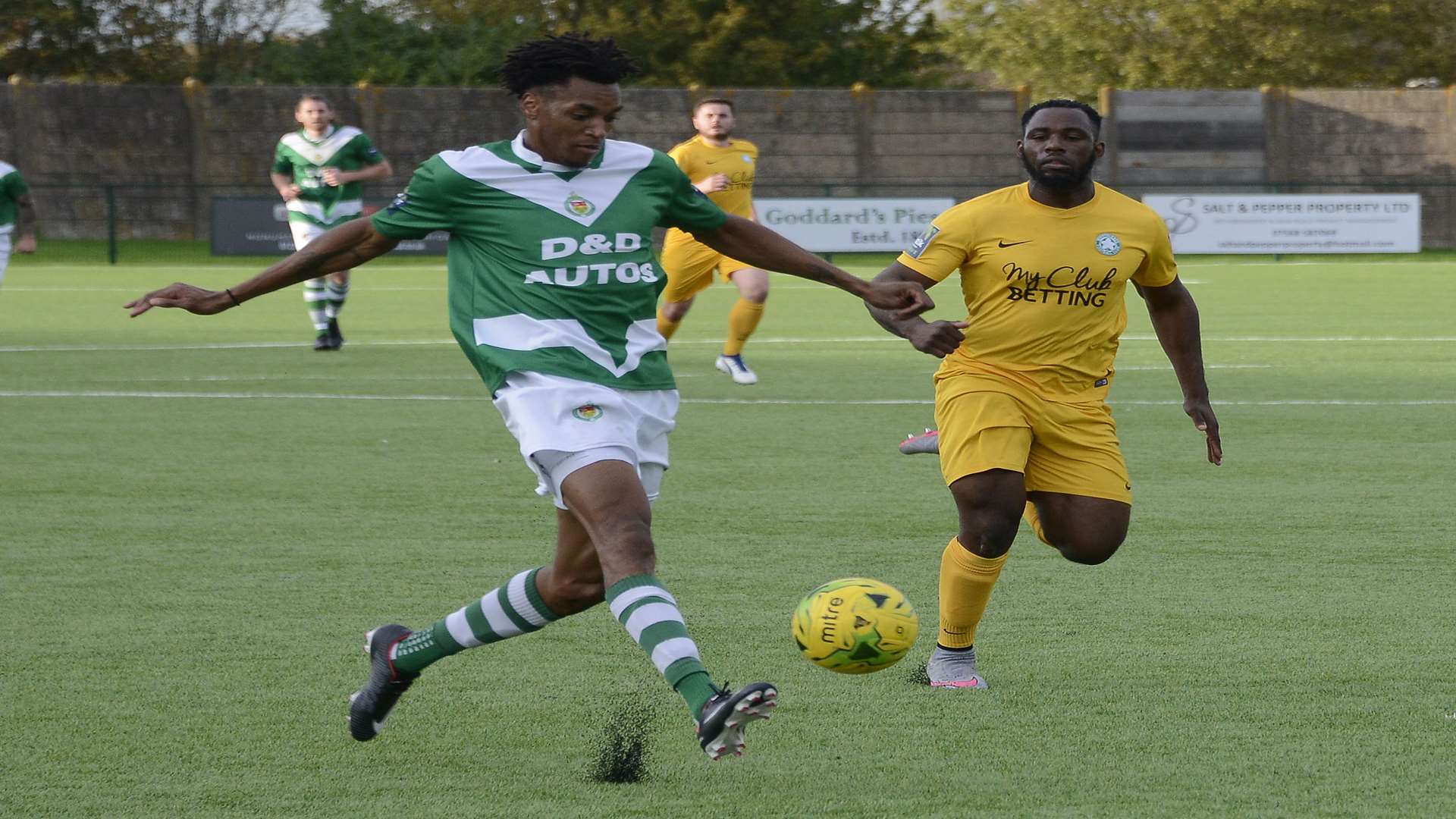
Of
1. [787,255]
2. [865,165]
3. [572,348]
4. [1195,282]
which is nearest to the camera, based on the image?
[572,348]

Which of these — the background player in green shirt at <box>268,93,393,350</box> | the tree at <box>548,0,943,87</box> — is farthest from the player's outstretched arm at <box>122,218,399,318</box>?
the tree at <box>548,0,943,87</box>

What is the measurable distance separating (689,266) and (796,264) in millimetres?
8924

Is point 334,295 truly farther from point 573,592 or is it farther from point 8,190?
point 573,592

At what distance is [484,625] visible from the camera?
509cm

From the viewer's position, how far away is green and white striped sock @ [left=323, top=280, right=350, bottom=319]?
16594 millimetres

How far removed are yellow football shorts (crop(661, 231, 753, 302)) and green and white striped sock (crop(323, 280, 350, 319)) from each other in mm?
3496

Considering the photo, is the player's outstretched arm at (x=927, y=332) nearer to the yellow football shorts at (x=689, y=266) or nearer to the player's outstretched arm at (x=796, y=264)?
the player's outstretched arm at (x=796, y=264)

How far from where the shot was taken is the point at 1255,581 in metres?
7.27

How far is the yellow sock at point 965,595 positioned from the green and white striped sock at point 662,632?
1.45m

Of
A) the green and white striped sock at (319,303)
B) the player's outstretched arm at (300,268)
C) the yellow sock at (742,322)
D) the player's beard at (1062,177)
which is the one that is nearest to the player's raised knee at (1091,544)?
the player's beard at (1062,177)

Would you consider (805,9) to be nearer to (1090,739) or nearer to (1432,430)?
(1432,430)

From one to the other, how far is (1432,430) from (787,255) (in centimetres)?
751

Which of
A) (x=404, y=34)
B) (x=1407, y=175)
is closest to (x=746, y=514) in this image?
(x=1407, y=175)

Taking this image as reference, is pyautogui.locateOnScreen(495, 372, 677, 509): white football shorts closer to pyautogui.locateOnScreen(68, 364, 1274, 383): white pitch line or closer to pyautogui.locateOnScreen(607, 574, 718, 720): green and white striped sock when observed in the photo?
pyautogui.locateOnScreen(607, 574, 718, 720): green and white striped sock
